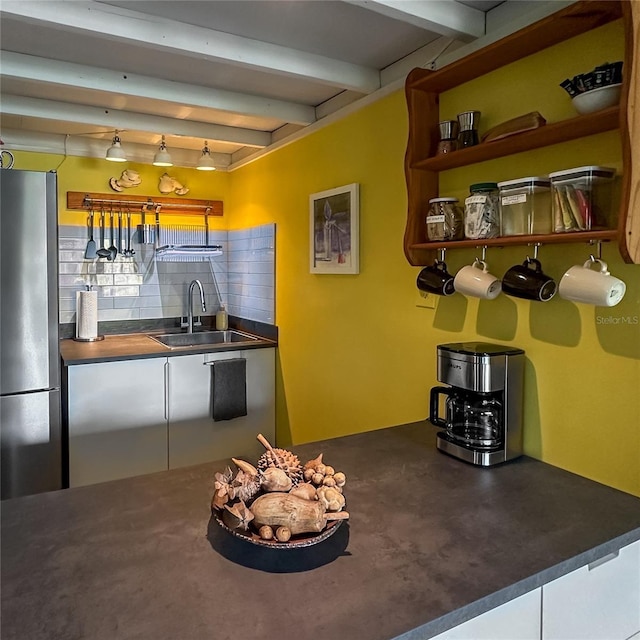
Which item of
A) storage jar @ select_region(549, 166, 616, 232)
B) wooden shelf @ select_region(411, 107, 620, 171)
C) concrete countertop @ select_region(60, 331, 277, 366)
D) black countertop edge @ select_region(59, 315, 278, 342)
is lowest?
concrete countertop @ select_region(60, 331, 277, 366)

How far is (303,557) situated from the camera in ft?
3.49

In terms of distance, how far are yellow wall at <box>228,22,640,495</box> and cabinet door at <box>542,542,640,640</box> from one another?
216mm

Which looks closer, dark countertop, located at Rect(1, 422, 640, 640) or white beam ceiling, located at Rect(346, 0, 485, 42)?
dark countertop, located at Rect(1, 422, 640, 640)

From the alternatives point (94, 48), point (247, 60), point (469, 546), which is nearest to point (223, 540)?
point (469, 546)

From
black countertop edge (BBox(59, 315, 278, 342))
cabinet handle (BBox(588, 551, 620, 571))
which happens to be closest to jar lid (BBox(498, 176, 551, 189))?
cabinet handle (BBox(588, 551, 620, 571))

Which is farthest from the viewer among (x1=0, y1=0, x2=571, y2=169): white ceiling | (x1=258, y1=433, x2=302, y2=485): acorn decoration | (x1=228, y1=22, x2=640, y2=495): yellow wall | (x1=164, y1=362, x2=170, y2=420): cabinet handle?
(x1=164, y1=362, x2=170, y2=420): cabinet handle

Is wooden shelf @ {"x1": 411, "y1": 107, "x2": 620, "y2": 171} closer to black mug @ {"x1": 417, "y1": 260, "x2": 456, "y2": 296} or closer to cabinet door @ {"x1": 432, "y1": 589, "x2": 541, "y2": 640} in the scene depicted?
black mug @ {"x1": 417, "y1": 260, "x2": 456, "y2": 296}

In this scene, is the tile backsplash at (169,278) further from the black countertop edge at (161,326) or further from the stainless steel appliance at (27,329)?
the stainless steel appliance at (27,329)

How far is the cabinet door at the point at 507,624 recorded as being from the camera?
3.20ft

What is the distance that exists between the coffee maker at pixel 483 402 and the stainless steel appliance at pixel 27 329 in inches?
65.8

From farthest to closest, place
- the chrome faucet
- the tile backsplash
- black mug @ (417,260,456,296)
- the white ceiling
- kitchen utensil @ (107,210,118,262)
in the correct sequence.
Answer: the chrome faucet < kitchen utensil @ (107,210,118,262) < the tile backsplash < black mug @ (417,260,456,296) < the white ceiling

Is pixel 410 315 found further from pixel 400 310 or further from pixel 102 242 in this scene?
pixel 102 242

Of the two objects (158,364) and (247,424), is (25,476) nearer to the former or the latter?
(158,364)

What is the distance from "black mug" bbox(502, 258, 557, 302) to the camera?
148cm
